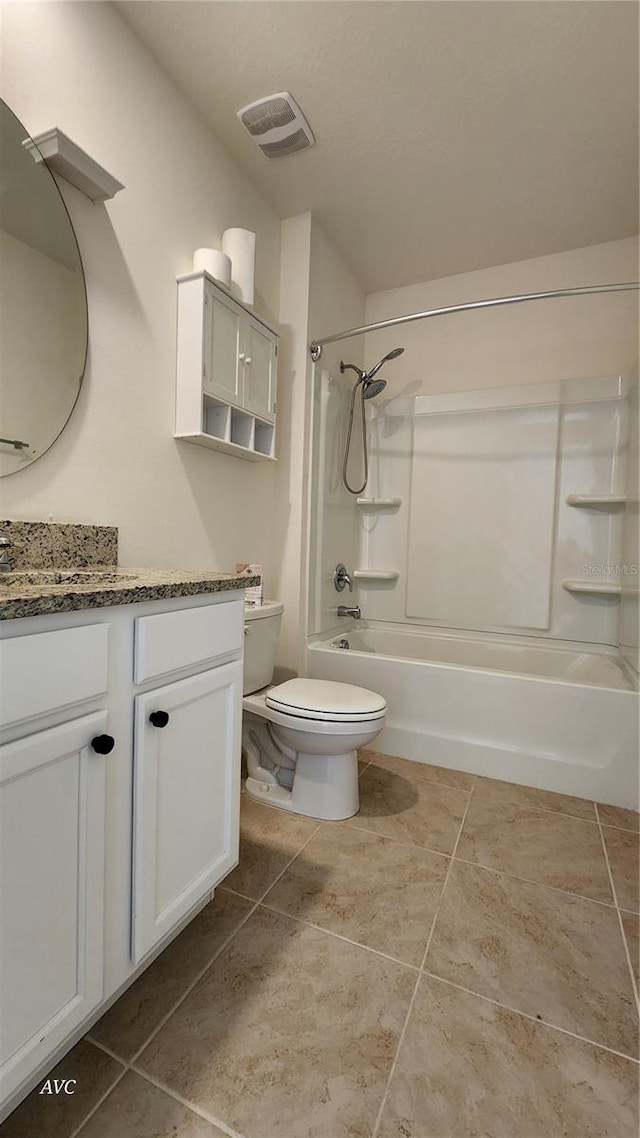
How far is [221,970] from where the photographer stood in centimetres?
105

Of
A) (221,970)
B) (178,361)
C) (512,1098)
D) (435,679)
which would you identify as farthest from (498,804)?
(178,361)

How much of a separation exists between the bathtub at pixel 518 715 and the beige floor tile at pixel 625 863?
0.21 m

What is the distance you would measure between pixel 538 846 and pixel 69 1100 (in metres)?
1.33

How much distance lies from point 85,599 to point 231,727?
52cm

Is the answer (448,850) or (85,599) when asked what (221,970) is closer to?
(448,850)

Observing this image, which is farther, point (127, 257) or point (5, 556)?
point (127, 257)

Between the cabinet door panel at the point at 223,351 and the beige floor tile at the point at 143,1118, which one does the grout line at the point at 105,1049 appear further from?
the cabinet door panel at the point at 223,351

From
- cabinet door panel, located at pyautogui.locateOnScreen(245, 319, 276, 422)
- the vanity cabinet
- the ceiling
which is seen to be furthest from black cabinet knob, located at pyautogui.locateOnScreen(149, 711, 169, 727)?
the ceiling

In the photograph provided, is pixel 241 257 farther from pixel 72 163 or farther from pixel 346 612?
pixel 346 612

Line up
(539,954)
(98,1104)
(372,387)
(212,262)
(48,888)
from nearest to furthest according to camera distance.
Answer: (48,888) < (98,1104) < (539,954) < (212,262) < (372,387)

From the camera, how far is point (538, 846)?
5.01 ft

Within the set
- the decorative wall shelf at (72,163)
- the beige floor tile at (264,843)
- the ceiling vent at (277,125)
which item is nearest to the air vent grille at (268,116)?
the ceiling vent at (277,125)

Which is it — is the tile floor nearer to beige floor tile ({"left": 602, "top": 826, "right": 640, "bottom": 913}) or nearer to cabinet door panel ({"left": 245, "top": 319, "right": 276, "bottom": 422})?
beige floor tile ({"left": 602, "top": 826, "right": 640, "bottom": 913})

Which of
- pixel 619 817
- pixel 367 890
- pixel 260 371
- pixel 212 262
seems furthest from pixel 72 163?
pixel 619 817
